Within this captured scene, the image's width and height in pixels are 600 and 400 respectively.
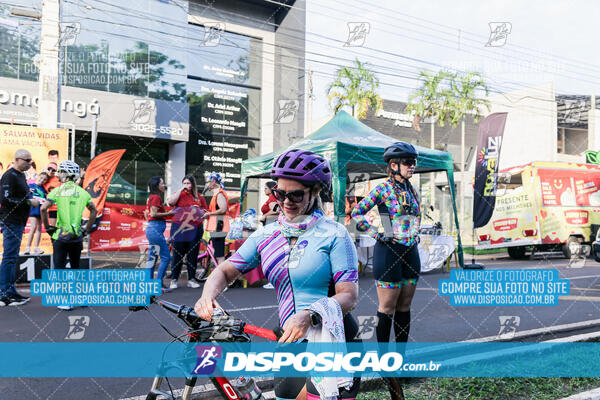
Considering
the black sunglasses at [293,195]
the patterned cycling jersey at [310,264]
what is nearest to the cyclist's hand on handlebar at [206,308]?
the patterned cycling jersey at [310,264]

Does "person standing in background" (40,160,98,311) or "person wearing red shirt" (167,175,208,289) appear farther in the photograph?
"person wearing red shirt" (167,175,208,289)

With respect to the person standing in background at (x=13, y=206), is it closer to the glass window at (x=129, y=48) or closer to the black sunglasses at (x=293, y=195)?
the black sunglasses at (x=293, y=195)

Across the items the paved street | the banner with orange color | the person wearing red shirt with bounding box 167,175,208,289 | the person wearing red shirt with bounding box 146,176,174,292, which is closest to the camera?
the paved street

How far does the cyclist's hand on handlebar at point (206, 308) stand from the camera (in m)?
1.94

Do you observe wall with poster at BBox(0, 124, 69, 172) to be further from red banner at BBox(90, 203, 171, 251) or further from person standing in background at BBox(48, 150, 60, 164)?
red banner at BBox(90, 203, 171, 251)

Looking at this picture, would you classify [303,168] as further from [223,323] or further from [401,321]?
[401,321]

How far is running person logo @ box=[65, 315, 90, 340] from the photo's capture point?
18.0 ft

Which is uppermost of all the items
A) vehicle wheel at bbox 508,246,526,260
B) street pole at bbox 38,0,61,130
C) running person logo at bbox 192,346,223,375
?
street pole at bbox 38,0,61,130

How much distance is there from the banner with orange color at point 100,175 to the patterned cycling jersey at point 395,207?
23.9 feet

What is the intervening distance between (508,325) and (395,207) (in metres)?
3.36

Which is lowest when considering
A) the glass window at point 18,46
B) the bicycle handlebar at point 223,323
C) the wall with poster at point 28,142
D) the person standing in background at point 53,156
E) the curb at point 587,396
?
the curb at point 587,396

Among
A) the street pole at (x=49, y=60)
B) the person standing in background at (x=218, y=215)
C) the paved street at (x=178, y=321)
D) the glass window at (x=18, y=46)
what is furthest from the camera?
the glass window at (x=18, y=46)

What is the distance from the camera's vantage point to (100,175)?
10.0 metres

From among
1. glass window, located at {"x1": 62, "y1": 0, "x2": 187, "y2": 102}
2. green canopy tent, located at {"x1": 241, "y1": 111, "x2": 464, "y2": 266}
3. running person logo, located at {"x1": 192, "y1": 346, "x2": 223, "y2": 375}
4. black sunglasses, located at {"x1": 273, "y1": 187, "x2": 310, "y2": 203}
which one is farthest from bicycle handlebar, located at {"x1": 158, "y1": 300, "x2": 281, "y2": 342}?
glass window, located at {"x1": 62, "y1": 0, "x2": 187, "y2": 102}
